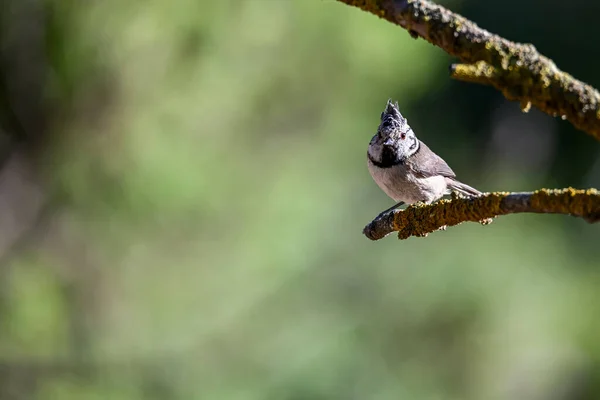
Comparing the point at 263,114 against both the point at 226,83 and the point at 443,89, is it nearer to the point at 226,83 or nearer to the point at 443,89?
the point at 226,83

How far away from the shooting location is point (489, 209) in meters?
1.04

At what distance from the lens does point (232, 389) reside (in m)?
3.78

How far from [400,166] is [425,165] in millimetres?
114

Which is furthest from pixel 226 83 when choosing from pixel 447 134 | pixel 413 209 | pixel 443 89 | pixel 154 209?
pixel 443 89

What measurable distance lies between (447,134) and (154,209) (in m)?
3.06

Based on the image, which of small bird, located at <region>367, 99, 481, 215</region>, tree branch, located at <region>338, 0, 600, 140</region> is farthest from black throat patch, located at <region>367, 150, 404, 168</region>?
tree branch, located at <region>338, 0, 600, 140</region>

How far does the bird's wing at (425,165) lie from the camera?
2533mm

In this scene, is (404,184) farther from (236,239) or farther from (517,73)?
(517,73)

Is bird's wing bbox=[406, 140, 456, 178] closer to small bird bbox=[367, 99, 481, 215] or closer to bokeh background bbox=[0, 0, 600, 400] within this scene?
small bird bbox=[367, 99, 481, 215]

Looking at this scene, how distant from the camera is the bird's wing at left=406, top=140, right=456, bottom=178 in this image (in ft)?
8.31

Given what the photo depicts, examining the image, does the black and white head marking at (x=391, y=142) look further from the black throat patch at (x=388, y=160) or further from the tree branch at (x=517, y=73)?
the tree branch at (x=517, y=73)

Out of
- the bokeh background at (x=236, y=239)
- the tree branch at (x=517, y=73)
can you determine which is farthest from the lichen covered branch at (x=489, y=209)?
the bokeh background at (x=236, y=239)

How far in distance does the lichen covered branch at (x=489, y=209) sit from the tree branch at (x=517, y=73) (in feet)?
0.32

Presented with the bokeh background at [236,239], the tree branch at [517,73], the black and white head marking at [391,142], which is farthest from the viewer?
the bokeh background at [236,239]
